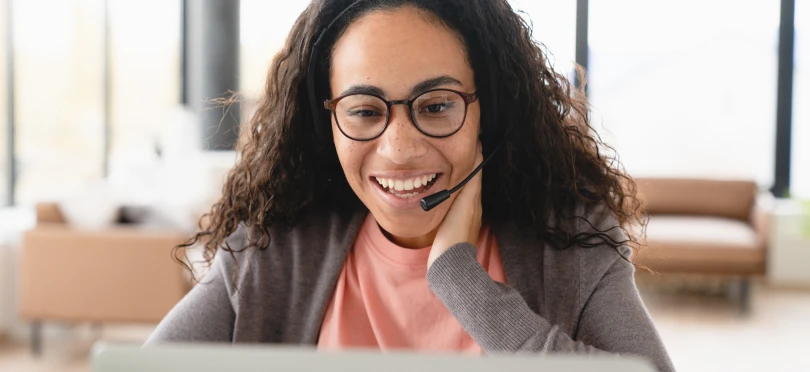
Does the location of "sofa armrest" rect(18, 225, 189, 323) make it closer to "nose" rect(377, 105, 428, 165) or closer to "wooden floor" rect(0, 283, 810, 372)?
"wooden floor" rect(0, 283, 810, 372)

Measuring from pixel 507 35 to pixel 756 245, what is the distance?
3.78m

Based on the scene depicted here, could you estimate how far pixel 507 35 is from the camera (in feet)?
4.12

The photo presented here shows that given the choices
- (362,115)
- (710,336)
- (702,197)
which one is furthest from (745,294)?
(362,115)

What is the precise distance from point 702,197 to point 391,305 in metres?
4.40

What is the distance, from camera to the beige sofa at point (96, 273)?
366 cm

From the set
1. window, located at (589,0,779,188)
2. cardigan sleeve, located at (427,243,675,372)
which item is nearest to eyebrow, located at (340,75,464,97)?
cardigan sleeve, located at (427,243,675,372)

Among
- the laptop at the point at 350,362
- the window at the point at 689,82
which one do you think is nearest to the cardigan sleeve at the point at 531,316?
the laptop at the point at 350,362

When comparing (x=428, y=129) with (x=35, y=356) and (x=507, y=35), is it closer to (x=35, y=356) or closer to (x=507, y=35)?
(x=507, y=35)

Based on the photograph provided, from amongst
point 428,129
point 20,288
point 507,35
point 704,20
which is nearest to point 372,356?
point 428,129

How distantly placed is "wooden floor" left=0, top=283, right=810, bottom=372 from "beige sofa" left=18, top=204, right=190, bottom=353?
0.74ft

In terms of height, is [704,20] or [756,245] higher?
[704,20]

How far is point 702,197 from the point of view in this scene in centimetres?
523

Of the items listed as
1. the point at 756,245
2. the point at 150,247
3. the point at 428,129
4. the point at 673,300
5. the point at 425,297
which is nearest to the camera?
the point at 428,129

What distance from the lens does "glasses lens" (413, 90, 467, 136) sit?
3.79 feet
